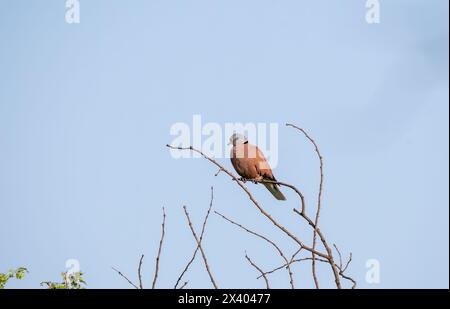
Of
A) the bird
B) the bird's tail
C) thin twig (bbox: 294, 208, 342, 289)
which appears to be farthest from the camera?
the bird's tail

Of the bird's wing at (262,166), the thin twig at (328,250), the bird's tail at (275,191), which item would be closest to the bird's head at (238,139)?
the bird's wing at (262,166)

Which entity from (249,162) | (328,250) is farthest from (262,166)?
(328,250)

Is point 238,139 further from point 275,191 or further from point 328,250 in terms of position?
point 328,250

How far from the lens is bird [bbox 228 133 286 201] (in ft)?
16.4

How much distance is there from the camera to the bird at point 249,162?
16.4ft

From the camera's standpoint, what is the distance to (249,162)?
196 inches

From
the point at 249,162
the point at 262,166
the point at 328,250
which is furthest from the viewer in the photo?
the point at 262,166

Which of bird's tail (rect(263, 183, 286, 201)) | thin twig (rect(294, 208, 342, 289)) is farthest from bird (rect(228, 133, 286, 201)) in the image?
thin twig (rect(294, 208, 342, 289))

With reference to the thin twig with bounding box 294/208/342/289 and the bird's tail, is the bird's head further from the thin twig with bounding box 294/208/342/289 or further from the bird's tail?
the thin twig with bounding box 294/208/342/289

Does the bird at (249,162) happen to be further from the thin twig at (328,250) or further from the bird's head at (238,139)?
the thin twig at (328,250)

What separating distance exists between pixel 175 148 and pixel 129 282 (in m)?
0.54
